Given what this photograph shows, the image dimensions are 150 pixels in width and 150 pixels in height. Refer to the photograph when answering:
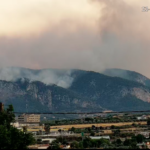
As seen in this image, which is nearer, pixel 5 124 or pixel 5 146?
pixel 5 146

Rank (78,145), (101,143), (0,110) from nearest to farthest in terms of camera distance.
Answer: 1. (0,110)
2. (78,145)
3. (101,143)

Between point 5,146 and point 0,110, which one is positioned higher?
point 0,110

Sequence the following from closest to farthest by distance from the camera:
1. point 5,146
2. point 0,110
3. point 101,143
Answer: point 5,146 < point 0,110 < point 101,143

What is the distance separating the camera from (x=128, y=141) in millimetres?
199625

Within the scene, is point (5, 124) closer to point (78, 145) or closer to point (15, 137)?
point (15, 137)

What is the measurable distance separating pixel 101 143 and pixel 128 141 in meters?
11.2

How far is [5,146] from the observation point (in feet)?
316

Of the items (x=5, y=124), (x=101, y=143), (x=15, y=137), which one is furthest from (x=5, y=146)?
(x=101, y=143)

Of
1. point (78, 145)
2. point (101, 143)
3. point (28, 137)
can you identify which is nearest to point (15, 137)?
point (28, 137)

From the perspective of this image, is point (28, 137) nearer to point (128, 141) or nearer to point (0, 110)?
point (0, 110)

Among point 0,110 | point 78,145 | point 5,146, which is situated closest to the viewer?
point 5,146

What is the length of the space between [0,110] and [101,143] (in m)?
92.6

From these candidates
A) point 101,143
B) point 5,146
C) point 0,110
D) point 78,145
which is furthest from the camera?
point 101,143

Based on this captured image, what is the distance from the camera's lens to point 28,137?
325ft
